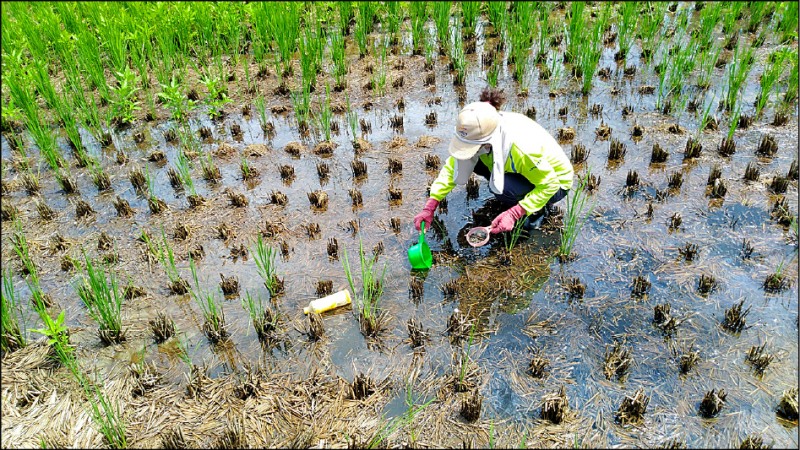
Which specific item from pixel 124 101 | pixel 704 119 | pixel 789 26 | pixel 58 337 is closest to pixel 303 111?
pixel 124 101

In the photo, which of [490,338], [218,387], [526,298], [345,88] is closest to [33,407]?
[218,387]

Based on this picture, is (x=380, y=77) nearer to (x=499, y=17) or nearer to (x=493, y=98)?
(x=499, y=17)

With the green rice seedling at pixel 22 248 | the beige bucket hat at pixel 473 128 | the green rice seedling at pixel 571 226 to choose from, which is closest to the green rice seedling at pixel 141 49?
the green rice seedling at pixel 22 248

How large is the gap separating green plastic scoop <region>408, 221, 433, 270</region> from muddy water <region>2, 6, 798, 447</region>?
72 millimetres

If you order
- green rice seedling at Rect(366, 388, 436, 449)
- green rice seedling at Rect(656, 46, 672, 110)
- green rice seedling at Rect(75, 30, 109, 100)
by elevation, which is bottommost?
green rice seedling at Rect(366, 388, 436, 449)

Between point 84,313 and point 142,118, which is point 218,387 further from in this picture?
point 142,118

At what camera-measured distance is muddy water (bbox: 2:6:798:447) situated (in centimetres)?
280

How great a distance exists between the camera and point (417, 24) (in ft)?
22.3

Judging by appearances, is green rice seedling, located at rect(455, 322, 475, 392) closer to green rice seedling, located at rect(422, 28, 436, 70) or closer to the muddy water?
the muddy water

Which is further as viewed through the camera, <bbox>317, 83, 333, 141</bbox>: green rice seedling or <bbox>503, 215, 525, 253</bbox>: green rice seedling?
<bbox>317, 83, 333, 141</bbox>: green rice seedling

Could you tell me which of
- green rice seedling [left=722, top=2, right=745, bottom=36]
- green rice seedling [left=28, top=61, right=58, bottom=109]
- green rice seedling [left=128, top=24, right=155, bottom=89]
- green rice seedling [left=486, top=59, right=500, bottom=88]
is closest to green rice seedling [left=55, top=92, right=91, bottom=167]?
green rice seedling [left=28, top=61, right=58, bottom=109]

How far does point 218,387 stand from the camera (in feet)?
9.63

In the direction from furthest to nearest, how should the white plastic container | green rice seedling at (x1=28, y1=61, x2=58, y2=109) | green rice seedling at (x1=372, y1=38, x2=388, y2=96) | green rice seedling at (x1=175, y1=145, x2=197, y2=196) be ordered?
green rice seedling at (x1=372, y1=38, x2=388, y2=96), green rice seedling at (x1=28, y1=61, x2=58, y2=109), green rice seedling at (x1=175, y1=145, x2=197, y2=196), the white plastic container

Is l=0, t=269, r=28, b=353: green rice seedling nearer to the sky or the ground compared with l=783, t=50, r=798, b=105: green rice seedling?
nearer to the ground
